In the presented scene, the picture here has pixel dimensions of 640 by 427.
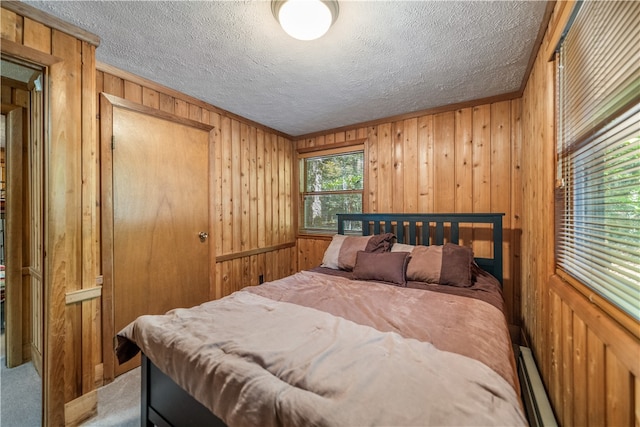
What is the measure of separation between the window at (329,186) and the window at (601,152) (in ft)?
7.14

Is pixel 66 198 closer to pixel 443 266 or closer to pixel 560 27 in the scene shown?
pixel 443 266

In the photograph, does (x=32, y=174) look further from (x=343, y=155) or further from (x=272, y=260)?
(x=343, y=155)

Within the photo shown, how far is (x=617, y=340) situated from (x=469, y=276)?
130cm

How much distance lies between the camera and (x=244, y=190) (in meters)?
3.08

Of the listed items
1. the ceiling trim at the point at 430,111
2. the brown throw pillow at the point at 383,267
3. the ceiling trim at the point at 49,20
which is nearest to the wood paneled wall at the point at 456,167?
the ceiling trim at the point at 430,111

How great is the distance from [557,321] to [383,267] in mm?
1093

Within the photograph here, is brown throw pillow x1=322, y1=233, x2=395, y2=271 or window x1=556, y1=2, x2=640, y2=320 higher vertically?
window x1=556, y1=2, x2=640, y2=320

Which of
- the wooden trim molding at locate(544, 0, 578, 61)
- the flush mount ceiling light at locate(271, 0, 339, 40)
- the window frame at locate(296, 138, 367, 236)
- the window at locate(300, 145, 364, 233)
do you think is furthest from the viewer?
the window at locate(300, 145, 364, 233)

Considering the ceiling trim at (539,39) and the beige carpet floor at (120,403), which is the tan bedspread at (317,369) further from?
the ceiling trim at (539,39)

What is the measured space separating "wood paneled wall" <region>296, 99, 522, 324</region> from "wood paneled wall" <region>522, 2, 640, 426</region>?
0.62 feet

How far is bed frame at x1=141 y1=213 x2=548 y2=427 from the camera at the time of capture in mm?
1166

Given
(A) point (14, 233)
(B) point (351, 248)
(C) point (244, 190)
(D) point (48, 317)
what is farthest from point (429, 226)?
(A) point (14, 233)

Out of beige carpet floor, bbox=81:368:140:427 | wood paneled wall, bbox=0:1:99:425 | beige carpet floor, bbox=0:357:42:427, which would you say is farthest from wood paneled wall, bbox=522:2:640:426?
beige carpet floor, bbox=0:357:42:427

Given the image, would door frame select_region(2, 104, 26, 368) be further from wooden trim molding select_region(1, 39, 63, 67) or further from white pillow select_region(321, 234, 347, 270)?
white pillow select_region(321, 234, 347, 270)
